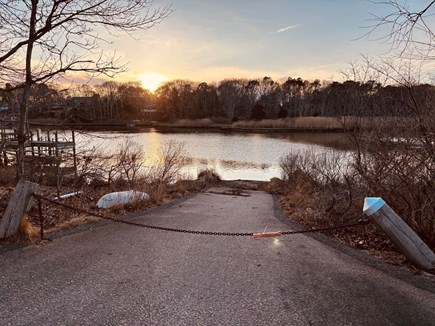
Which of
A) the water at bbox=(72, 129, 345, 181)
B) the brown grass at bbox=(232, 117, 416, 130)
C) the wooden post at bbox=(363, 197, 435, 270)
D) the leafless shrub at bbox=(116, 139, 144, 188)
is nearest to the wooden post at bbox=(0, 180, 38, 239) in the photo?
the wooden post at bbox=(363, 197, 435, 270)

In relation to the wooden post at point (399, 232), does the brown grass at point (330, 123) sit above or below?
above

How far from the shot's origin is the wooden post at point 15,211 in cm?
501

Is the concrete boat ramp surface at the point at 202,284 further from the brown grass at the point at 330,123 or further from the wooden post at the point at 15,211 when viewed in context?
the brown grass at the point at 330,123

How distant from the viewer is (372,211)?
4.05 meters

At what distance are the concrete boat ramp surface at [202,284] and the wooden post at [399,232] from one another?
230 millimetres

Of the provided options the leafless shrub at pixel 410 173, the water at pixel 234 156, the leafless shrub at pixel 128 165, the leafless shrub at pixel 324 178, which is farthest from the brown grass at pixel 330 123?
the leafless shrub at pixel 128 165

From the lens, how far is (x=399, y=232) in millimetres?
4141

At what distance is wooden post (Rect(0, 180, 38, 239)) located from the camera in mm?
5012

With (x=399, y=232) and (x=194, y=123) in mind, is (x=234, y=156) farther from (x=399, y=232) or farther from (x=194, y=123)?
(x=194, y=123)

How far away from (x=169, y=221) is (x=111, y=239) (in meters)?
1.88

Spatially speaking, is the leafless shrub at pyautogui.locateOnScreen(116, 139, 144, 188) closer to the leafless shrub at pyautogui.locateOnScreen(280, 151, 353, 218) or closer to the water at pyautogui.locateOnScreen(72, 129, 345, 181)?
the water at pyautogui.locateOnScreen(72, 129, 345, 181)

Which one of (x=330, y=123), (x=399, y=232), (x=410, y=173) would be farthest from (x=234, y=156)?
(x=399, y=232)

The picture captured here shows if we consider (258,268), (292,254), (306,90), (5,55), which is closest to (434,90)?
(292,254)

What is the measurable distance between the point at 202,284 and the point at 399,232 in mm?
2363
